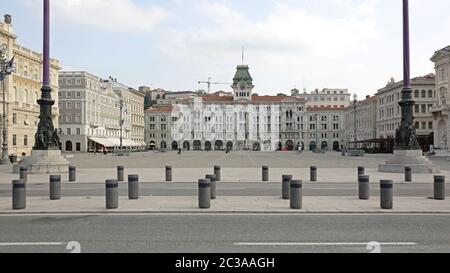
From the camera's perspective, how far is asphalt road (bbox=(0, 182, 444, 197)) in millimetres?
17938

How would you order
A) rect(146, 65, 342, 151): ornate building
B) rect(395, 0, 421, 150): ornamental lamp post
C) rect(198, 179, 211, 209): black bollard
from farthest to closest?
rect(146, 65, 342, 151): ornate building, rect(395, 0, 421, 150): ornamental lamp post, rect(198, 179, 211, 209): black bollard

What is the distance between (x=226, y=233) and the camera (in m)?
10.2

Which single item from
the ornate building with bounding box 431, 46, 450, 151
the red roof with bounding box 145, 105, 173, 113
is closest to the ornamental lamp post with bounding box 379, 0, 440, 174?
the ornate building with bounding box 431, 46, 450, 151

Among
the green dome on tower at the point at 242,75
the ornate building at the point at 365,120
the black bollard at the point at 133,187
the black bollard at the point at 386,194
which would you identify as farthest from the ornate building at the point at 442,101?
the green dome on tower at the point at 242,75

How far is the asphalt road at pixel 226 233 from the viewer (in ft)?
29.0

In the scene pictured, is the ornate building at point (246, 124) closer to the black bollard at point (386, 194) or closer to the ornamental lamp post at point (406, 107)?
the ornamental lamp post at point (406, 107)

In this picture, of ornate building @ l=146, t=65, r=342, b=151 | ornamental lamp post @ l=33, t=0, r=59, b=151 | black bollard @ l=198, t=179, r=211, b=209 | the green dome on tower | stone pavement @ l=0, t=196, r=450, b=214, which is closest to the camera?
stone pavement @ l=0, t=196, r=450, b=214

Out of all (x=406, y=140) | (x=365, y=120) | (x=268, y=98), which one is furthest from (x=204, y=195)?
(x=268, y=98)

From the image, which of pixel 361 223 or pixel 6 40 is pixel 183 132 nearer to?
pixel 6 40

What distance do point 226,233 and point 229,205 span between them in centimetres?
409

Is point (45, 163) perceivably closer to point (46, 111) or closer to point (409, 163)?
point (46, 111)

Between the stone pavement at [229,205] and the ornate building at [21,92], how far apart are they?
196 feet

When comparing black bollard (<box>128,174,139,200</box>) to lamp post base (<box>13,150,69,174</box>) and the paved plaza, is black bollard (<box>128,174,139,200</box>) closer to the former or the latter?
the paved plaza

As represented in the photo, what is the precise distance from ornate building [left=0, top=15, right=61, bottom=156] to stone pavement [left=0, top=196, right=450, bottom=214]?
5989 centimetres
